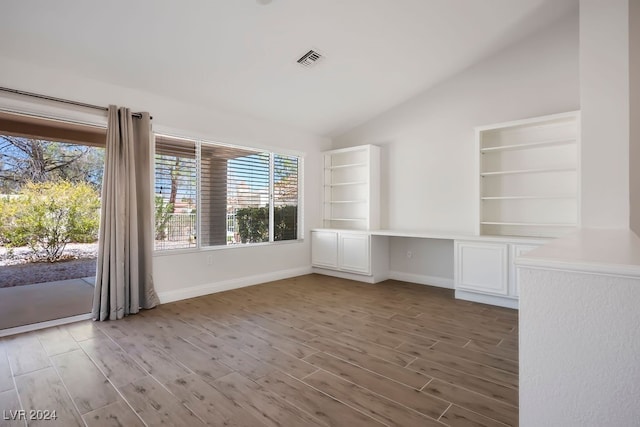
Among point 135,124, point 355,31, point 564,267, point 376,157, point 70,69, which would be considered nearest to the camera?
point 564,267

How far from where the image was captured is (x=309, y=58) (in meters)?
3.65

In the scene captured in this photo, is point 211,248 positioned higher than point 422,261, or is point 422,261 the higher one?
point 211,248

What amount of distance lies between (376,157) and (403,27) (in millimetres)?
2052

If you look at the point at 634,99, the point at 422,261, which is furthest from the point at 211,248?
the point at 634,99

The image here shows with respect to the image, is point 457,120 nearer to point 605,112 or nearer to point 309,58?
point 309,58

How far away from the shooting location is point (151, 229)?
365 cm

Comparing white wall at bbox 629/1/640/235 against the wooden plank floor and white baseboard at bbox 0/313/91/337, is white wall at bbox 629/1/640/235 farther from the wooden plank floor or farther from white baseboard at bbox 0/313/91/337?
white baseboard at bbox 0/313/91/337

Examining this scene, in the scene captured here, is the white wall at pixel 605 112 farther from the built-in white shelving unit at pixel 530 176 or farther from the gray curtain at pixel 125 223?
the gray curtain at pixel 125 223

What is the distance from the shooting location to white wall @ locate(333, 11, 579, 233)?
380cm

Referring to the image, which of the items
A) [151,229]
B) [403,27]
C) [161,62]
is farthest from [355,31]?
[151,229]

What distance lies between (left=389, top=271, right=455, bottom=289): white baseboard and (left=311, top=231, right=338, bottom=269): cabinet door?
95cm

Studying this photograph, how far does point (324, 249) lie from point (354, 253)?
1.97 ft

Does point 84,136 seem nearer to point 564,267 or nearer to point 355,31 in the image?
point 355,31

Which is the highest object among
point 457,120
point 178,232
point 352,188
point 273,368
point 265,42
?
point 265,42
